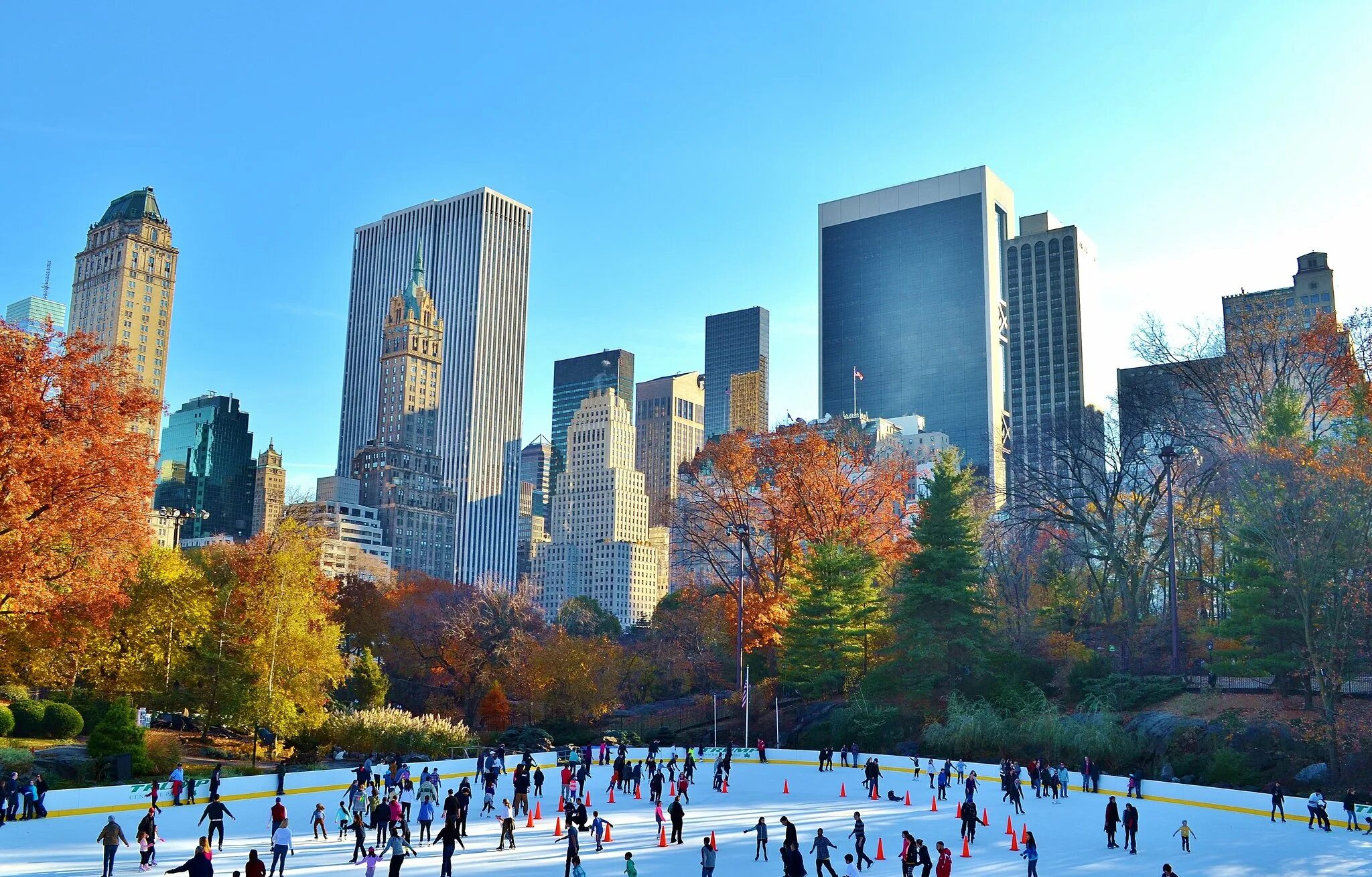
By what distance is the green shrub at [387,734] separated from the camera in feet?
156

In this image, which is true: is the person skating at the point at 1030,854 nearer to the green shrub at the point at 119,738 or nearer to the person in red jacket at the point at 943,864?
the person in red jacket at the point at 943,864

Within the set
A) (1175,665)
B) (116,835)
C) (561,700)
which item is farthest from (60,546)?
(1175,665)

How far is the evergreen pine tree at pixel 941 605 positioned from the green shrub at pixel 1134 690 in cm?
584

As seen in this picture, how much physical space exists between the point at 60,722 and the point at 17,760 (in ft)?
32.3

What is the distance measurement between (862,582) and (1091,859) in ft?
103

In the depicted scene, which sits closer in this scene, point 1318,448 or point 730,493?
point 1318,448

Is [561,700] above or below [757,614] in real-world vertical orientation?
below

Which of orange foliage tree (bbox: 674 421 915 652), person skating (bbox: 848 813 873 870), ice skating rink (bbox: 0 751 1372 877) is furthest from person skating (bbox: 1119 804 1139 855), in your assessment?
orange foliage tree (bbox: 674 421 915 652)

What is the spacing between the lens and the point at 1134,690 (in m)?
48.4

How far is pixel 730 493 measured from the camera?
218ft

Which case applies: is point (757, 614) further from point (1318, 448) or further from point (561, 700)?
point (1318, 448)

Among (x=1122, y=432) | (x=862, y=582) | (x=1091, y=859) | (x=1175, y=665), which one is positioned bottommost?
(x=1091, y=859)

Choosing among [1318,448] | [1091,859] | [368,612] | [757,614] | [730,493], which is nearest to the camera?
[1091,859]

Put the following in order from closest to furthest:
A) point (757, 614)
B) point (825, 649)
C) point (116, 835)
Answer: point (116, 835) < point (825, 649) < point (757, 614)
